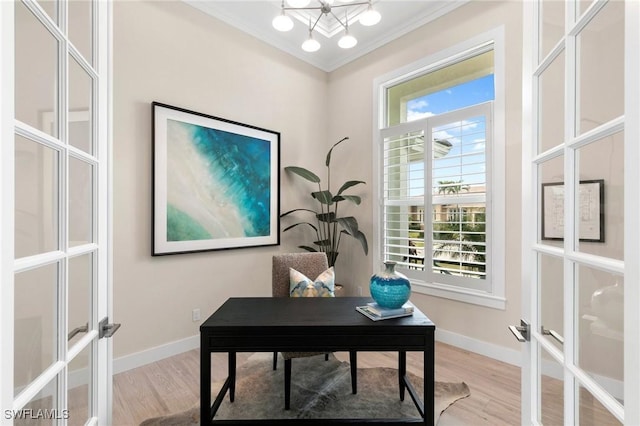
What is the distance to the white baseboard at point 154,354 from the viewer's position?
7.80 ft

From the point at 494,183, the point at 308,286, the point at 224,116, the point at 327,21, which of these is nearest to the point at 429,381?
the point at 308,286

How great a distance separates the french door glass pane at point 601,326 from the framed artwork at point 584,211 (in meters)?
0.10

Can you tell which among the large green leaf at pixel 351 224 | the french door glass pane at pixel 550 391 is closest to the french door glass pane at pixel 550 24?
the french door glass pane at pixel 550 391

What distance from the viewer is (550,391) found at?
39.3 inches

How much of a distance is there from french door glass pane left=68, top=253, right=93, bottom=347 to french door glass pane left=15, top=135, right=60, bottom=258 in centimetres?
16

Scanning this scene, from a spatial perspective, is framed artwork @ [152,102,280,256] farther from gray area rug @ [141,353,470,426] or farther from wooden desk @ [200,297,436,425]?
wooden desk @ [200,297,436,425]

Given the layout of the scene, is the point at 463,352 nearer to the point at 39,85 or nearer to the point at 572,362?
the point at 572,362

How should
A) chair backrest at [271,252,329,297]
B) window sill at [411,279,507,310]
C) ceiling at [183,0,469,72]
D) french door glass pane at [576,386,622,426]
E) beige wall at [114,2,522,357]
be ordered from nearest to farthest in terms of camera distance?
french door glass pane at [576,386,622,426], chair backrest at [271,252,329,297], beige wall at [114,2,522,357], window sill at [411,279,507,310], ceiling at [183,0,469,72]

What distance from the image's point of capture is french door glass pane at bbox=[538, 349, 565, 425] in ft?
3.06

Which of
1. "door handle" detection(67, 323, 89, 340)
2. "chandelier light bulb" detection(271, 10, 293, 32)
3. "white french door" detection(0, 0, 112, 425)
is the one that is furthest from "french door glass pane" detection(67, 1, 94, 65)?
"chandelier light bulb" detection(271, 10, 293, 32)

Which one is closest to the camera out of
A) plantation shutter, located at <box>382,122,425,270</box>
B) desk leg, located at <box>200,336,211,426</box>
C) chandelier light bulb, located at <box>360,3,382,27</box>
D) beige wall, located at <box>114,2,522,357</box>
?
desk leg, located at <box>200,336,211,426</box>

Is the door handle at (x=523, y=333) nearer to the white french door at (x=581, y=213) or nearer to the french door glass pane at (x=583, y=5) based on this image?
the white french door at (x=581, y=213)

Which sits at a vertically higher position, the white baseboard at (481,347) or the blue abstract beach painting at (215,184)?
the blue abstract beach painting at (215,184)

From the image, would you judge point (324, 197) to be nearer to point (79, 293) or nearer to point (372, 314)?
point (372, 314)
